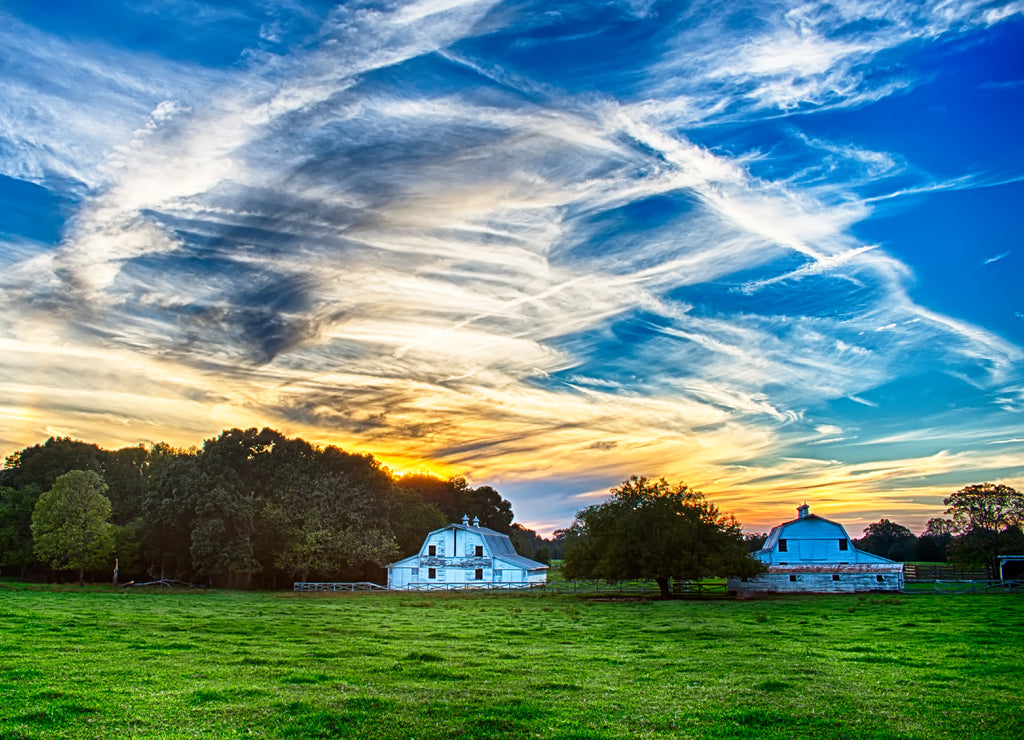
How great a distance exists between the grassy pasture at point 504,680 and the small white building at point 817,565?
42.8m

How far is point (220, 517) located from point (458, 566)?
27.8m

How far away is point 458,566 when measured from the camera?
87438 millimetres

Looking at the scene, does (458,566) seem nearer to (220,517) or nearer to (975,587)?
(220,517)

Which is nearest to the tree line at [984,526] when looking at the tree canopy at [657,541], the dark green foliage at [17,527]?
the tree canopy at [657,541]

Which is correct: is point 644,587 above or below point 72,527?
below

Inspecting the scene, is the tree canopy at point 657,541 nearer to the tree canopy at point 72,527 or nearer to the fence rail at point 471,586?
the fence rail at point 471,586

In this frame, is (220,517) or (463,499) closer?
(220,517)

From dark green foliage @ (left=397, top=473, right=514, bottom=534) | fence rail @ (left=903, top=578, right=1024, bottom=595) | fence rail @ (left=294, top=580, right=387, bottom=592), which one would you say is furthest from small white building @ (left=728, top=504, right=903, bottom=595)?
dark green foliage @ (left=397, top=473, right=514, bottom=534)

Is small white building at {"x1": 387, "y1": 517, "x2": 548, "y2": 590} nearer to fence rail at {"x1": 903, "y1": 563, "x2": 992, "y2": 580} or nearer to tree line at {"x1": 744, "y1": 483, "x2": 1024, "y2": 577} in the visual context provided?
tree line at {"x1": 744, "y1": 483, "x2": 1024, "y2": 577}

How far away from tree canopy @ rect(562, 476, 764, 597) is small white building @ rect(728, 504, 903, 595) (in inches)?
429

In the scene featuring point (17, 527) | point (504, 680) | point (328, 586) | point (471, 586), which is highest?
point (17, 527)

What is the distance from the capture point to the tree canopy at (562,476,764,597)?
60844mm

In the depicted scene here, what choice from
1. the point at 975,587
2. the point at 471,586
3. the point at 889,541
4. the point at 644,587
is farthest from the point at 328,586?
the point at 889,541

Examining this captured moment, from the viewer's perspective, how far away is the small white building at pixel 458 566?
283ft
